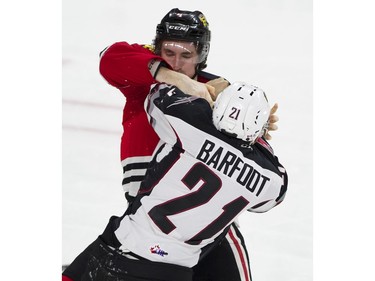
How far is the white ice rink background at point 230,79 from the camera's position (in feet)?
14.7

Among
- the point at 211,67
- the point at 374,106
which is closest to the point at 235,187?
the point at 374,106

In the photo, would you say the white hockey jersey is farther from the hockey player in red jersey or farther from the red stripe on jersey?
the red stripe on jersey

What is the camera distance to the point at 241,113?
296 centimetres

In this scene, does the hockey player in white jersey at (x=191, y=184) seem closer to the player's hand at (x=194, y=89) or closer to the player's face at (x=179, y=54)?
the player's hand at (x=194, y=89)

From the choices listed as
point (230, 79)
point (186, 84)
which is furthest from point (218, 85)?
point (230, 79)

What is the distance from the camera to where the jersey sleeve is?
3.30 metres

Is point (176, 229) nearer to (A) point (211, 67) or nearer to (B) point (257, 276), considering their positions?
(B) point (257, 276)

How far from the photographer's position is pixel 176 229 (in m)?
3.08

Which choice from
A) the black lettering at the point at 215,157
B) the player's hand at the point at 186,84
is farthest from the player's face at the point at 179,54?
the black lettering at the point at 215,157

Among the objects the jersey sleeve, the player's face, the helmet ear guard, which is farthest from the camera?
the player's face

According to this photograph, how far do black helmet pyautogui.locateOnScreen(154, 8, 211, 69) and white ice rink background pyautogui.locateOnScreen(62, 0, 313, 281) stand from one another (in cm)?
131

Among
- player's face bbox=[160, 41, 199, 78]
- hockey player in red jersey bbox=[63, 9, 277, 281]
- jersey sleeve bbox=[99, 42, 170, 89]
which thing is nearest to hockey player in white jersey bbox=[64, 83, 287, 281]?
jersey sleeve bbox=[99, 42, 170, 89]

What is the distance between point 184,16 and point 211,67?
6.80 feet

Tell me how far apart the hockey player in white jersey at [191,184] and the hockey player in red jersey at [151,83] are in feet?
0.96
